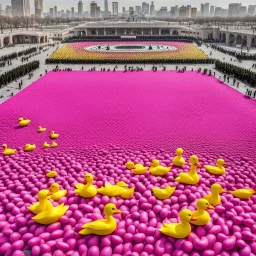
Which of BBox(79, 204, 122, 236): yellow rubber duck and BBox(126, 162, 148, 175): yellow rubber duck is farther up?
BBox(126, 162, 148, 175): yellow rubber duck

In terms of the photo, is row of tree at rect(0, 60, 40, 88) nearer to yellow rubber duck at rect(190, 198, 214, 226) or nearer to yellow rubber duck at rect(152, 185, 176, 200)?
yellow rubber duck at rect(152, 185, 176, 200)

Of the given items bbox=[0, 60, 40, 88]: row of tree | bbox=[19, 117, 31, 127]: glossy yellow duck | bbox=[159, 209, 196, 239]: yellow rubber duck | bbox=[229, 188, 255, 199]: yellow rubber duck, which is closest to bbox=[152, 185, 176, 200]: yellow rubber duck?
bbox=[159, 209, 196, 239]: yellow rubber duck

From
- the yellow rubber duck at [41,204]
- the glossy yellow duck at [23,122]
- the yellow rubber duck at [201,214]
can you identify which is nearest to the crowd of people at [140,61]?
the glossy yellow duck at [23,122]

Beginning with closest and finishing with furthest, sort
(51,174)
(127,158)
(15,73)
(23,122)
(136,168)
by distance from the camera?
1. (51,174)
2. (136,168)
3. (127,158)
4. (23,122)
5. (15,73)

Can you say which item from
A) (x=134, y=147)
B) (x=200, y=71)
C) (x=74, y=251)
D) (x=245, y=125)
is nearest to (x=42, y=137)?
(x=134, y=147)

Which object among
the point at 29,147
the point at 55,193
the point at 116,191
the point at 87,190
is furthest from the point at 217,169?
the point at 29,147

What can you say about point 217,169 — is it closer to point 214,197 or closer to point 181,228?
point 214,197
